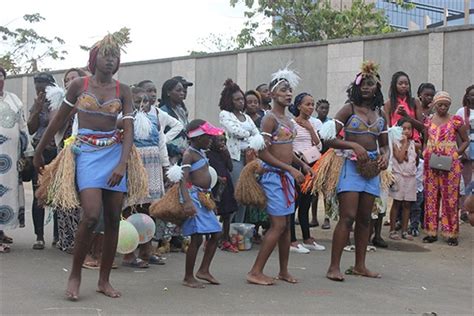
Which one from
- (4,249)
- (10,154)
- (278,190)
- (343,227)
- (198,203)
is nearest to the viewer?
(198,203)

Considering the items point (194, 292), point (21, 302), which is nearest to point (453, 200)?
point (194, 292)

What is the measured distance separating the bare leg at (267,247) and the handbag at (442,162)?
135 inches

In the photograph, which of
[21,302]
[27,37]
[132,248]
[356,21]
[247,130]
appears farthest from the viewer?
[27,37]

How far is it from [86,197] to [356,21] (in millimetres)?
18761

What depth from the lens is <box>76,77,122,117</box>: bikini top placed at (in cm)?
566

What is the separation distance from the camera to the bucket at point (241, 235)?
856 cm

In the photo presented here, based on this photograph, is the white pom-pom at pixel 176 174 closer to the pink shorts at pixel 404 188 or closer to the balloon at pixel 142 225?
the balloon at pixel 142 225

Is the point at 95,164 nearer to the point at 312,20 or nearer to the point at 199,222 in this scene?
the point at 199,222

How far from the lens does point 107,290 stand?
226 inches

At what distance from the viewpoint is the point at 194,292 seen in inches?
240

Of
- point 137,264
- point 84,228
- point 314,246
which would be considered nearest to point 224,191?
point 314,246

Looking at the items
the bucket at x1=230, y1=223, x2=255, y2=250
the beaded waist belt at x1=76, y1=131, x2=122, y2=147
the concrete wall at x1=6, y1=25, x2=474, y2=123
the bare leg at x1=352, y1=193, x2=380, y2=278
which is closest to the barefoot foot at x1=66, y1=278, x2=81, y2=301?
the beaded waist belt at x1=76, y1=131, x2=122, y2=147

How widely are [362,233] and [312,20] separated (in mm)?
16227

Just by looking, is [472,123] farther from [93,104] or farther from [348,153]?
[93,104]
